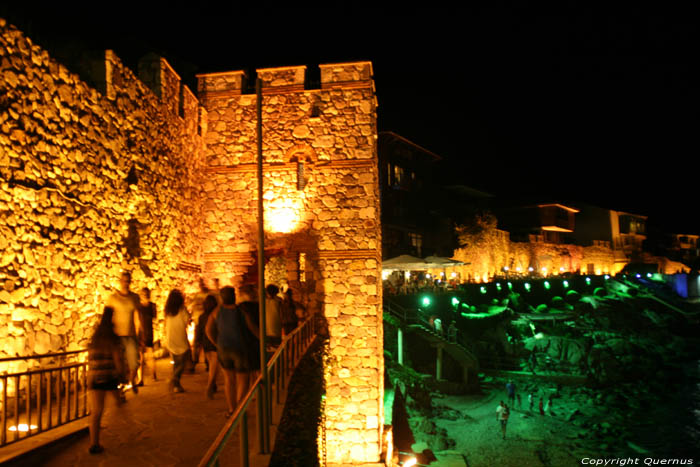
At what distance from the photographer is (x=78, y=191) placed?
277 inches

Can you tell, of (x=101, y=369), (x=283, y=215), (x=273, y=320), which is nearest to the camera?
(x=101, y=369)

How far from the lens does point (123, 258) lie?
831cm

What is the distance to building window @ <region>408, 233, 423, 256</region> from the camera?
96.7 ft

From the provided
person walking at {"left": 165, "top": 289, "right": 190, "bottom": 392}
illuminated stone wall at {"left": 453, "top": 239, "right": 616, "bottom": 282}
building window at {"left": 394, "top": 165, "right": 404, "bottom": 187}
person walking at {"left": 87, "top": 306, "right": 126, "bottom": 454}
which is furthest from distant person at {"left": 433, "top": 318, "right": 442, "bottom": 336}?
person walking at {"left": 87, "top": 306, "right": 126, "bottom": 454}

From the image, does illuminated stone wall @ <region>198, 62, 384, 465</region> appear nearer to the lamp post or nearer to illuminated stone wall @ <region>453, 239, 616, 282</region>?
the lamp post

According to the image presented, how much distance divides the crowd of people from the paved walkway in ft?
0.64

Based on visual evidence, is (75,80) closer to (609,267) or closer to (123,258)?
(123,258)

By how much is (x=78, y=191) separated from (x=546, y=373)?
25.8m

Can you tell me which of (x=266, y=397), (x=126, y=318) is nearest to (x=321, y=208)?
(x=126, y=318)

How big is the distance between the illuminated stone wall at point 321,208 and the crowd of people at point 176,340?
9.97 feet

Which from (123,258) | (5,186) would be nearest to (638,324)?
(123,258)

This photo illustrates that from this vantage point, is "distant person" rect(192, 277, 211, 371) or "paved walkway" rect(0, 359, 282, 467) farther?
"distant person" rect(192, 277, 211, 371)

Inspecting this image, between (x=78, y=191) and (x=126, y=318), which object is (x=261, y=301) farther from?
(x=78, y=191)

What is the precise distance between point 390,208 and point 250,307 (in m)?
21.3
